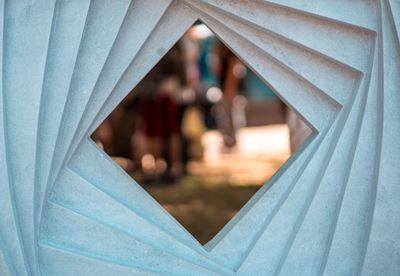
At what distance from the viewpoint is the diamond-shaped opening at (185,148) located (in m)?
6.34

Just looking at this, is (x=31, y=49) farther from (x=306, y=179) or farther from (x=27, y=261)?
(x=306, y=179)

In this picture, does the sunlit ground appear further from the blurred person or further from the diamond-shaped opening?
the blurred person

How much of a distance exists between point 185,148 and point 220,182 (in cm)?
98

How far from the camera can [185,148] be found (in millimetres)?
8273

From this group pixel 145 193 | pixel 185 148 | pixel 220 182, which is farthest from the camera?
pixel 185 148

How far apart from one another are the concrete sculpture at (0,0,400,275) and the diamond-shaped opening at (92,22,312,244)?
6.71ft

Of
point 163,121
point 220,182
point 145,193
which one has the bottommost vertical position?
point 220,182

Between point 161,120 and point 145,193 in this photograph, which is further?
point 161,120

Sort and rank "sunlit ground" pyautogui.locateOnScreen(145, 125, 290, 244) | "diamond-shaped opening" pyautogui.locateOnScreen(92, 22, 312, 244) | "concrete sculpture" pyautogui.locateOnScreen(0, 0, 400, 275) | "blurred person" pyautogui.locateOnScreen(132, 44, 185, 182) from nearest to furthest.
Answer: "concrete sculpture" pyautogui.locateOnScreen(0, 0, 400, 275)
"sunlit ground" pyautogui.locateOnScreen(145, 125, 290, 244)
"diamond-shaped opening" pyautogui.locateOnScreen(92, 22, 312, 244)
"blurred person" pyautogui.locateOnScreen(132, 44, 185, 182)

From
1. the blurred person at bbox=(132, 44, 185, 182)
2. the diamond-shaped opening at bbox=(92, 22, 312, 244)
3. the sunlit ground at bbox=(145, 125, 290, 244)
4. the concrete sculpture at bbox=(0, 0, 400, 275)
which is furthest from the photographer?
the blurred person at bbox=(132, 44, 185, 182)

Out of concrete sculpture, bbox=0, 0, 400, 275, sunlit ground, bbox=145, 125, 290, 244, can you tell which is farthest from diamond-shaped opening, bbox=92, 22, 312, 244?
concrete sculpture, bbox=0, 0, 400, 275

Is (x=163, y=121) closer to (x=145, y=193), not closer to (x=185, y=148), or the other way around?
(x=185, y=148)

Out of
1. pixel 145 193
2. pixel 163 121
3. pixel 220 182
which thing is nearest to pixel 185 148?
pixel 163 121

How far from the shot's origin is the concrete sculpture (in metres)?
2.78
